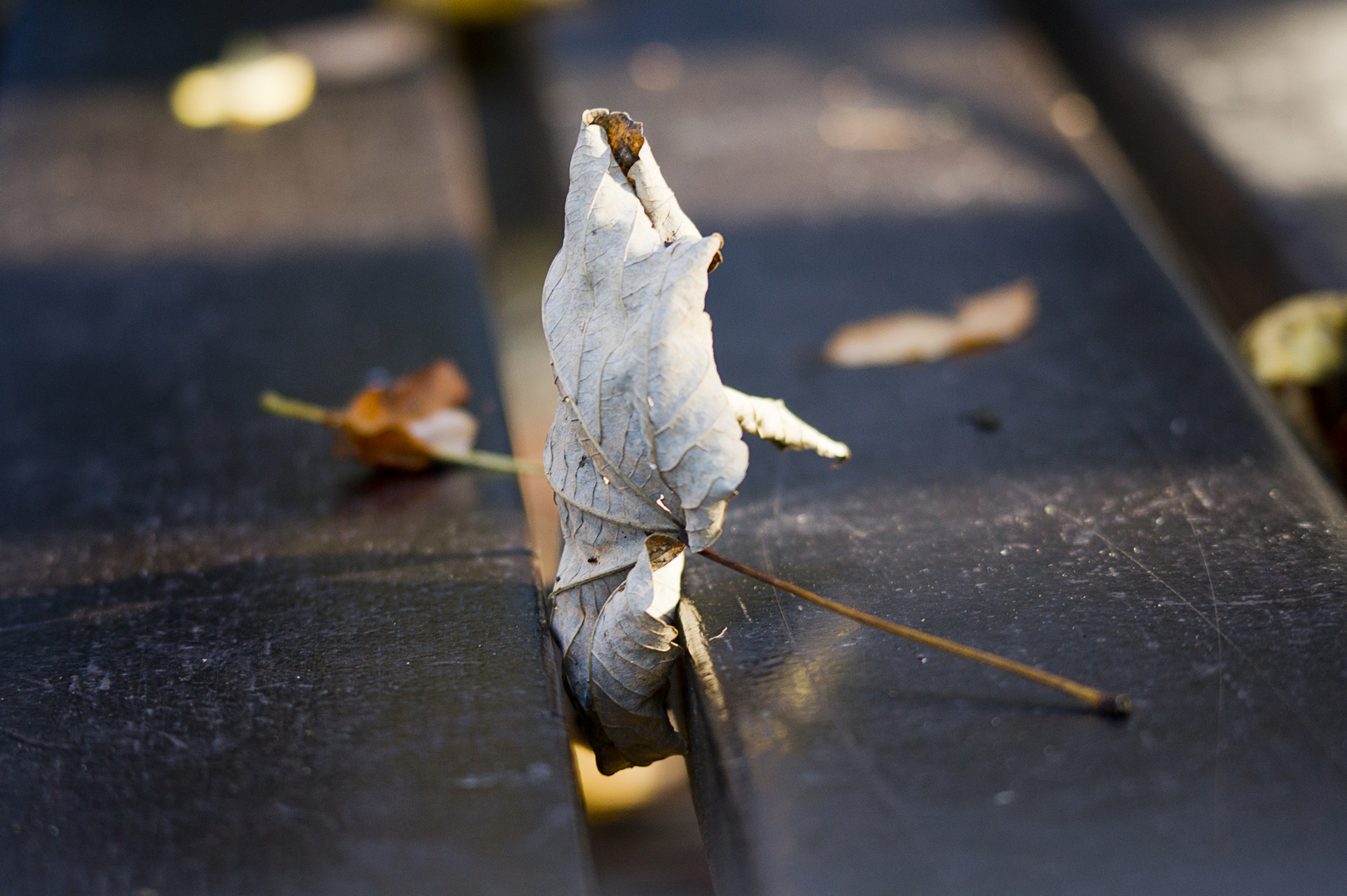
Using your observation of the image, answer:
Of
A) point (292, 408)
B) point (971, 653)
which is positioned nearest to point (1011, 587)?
point (971, 653)

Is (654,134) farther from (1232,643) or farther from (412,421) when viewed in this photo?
(1232,643)

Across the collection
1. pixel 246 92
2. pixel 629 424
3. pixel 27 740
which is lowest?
pixel 27 740

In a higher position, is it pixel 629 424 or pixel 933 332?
→ pixel 629 424

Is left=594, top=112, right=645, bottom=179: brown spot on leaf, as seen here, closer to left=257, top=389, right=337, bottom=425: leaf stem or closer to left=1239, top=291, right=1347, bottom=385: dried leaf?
left=257, top=389, right=337, bottom=425: leaf stem

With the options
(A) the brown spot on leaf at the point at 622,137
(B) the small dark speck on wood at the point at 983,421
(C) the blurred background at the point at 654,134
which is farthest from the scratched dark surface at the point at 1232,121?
(A) the brown spot on leaf at the point at 622,137

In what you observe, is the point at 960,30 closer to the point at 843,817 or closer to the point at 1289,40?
the point at 1289,40

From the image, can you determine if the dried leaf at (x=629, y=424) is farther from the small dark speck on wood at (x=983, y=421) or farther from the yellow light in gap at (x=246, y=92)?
the yellow light in gap at (x=246, y=92)

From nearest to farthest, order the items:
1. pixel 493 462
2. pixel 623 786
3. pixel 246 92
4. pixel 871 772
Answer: pixel 871 772 → pixel 493 462 → pixel 623 786 → pixel 246 92
